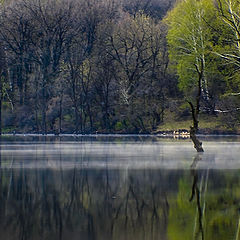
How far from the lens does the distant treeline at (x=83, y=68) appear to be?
70.5 m

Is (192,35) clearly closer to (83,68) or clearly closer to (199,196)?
(83,68)

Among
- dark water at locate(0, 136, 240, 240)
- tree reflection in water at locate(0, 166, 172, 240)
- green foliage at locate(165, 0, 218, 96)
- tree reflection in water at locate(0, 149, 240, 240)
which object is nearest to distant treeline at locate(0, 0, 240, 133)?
green foliage at locate(165, 0, 218, 96)

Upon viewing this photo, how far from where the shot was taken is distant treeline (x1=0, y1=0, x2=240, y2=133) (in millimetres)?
70500

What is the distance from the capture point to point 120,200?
16.4 metres

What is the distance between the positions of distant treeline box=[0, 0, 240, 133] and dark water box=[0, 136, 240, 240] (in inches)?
1673

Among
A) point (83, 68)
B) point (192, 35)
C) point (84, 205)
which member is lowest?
point (84, 205)

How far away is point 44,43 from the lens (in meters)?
73.1

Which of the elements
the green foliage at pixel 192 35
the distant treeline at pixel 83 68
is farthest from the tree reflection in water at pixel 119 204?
the distant treeline at pixel 83 68

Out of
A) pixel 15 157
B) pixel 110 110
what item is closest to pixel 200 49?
pixel 110 110

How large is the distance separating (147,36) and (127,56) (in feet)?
11.2

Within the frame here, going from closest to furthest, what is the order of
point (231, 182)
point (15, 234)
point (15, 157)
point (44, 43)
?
point (15, 234) < point (231, 182) < point (15, 157) < point (44, 43)

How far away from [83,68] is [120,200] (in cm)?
5651

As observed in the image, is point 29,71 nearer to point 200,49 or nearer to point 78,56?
point 78,56

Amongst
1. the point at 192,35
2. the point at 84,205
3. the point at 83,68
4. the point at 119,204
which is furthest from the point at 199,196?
the point at 83,68
